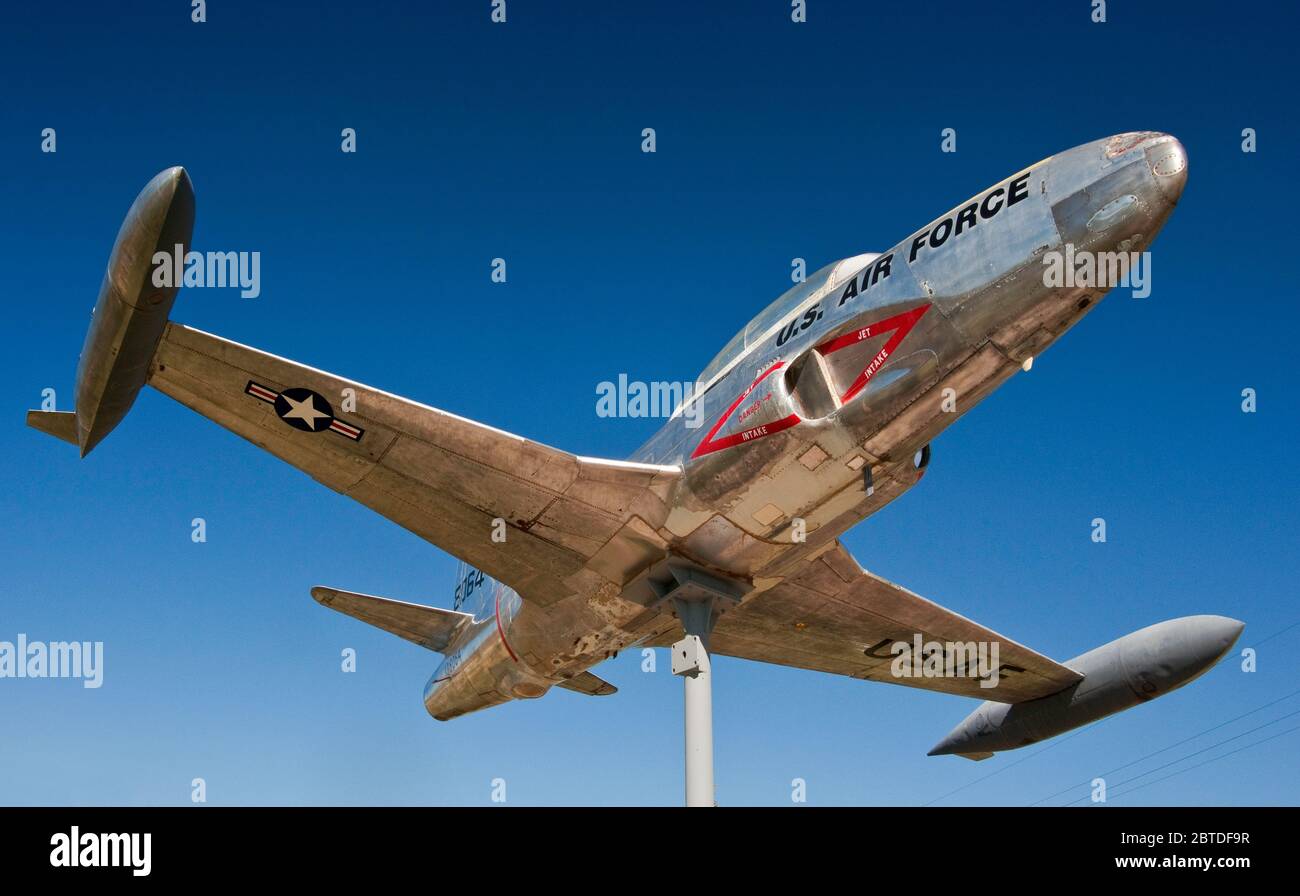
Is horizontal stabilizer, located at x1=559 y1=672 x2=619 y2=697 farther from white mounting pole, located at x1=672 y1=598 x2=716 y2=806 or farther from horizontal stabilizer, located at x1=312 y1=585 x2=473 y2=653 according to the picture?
white mounting pole, located at x1=672 y1=598 x2=716 y2=806

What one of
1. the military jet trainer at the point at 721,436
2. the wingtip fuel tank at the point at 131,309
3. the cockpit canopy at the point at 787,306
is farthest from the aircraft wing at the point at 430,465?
the cockpit canopy at the point at 787,306

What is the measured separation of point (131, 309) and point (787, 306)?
321 inches

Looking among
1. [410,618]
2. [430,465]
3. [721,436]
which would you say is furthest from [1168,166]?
[410,618]

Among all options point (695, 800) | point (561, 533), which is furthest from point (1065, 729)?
point (561, 533)

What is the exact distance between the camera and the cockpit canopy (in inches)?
630

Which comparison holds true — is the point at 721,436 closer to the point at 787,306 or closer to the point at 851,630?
the point at 787,306

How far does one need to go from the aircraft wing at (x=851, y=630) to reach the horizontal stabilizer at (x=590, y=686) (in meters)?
2.24

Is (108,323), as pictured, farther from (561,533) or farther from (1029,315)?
(1029,315)

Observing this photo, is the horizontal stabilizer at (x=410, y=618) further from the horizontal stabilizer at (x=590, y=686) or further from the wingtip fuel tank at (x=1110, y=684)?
the wingtip fuel tank at (x=1110, y=684)

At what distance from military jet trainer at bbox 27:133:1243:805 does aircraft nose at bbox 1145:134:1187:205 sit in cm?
2

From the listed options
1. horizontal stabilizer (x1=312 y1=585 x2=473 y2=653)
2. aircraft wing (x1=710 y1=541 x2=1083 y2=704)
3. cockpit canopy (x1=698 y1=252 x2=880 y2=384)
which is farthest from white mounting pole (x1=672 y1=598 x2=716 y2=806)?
horizontal stabilizer (x1=312 y1=585 x2=473 y2=653)

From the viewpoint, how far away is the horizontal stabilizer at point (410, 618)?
75.0 ft

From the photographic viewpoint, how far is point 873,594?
1995 cm
